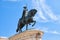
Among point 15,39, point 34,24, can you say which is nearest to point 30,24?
point 34,24

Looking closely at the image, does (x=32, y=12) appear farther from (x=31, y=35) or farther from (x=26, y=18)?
(x=31, y=35)

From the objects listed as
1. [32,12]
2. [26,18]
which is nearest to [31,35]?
[26,18]

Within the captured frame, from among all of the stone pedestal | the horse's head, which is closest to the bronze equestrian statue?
the horse's head

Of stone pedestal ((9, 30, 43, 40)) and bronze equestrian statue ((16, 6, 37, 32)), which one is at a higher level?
bronze equestrian statue ((16, 6, 37, 32))

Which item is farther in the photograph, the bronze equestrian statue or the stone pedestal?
the bronze equestrian statue

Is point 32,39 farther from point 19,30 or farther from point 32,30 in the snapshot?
point 19,30

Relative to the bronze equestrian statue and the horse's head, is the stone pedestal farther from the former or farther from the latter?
the horse's head

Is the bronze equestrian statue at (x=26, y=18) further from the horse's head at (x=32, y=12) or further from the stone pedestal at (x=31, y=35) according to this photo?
the stone pedestal at (x=31, y=35)

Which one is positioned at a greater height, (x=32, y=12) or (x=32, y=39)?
(x=32, y=12)

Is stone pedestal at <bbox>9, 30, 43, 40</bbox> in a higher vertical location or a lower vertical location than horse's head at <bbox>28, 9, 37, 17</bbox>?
lower

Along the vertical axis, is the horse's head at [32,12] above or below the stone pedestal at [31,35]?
above

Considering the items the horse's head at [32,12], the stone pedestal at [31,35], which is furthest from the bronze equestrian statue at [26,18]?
the stone pedestal at [31,35]

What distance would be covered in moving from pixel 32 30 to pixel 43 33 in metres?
0.75

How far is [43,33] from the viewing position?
19.7 metres
